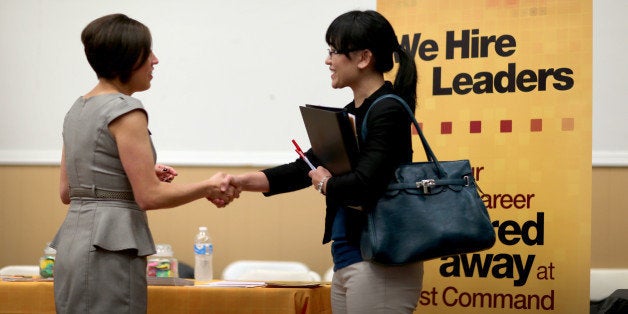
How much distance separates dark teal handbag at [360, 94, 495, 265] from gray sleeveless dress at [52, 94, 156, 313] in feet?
2.10

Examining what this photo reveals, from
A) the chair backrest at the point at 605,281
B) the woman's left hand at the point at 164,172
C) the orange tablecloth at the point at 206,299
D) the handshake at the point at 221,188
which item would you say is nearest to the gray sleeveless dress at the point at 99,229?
the handshake at the point at 221,188

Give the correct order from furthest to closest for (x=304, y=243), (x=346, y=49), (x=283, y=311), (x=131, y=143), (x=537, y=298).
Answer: (x=304, y=243) → (x=537, y=298) → (x=283, y=311) → (x=346, y=49) → (x=131, y=143)

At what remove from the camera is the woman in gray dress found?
2.04 metres

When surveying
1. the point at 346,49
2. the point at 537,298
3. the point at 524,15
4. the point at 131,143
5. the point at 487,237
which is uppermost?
the point at 524,15

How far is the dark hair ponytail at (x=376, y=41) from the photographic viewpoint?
225 cm

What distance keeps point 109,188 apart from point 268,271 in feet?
7.38

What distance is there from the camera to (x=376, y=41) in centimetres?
225

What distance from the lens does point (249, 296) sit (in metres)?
2.83

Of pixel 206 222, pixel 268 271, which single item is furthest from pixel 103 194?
pixel 206 222

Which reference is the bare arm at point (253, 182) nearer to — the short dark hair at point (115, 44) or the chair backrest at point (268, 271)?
the short dark hair at point (115, 44)

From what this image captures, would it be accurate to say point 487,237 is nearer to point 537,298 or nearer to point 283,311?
point 283,311

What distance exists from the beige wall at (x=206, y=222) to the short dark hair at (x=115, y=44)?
106 inches

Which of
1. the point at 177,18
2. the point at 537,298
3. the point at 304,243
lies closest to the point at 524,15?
the point at 537,298

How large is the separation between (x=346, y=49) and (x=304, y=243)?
2.67 m
